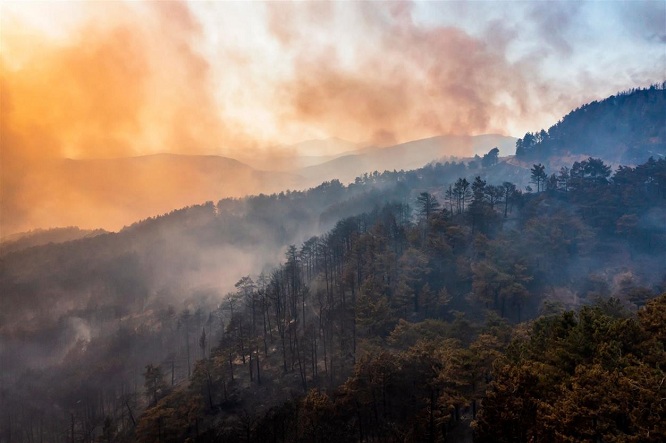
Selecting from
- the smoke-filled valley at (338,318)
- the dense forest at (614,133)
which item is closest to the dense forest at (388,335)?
the smoke-filled valley at (338,318)

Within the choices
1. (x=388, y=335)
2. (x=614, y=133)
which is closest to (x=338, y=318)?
(x=388, y=335)

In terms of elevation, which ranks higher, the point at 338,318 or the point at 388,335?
the point at 338,318

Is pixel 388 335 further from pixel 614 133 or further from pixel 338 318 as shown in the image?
pixel 614 133

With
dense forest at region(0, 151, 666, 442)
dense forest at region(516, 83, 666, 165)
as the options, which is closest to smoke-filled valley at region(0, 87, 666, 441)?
dense forest at region(0, 151, 666, 442)

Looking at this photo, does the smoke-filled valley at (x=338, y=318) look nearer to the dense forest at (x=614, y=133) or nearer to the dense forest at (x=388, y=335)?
the dense forest at (x=388, y=335)

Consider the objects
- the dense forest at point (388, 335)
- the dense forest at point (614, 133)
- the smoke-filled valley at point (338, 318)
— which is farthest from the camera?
the dense forest at point (614, 133)

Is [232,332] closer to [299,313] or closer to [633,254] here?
[299,313]
